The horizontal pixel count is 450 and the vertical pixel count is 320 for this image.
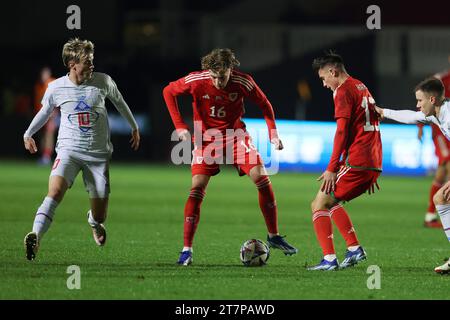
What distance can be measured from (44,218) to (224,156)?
6.25 feet

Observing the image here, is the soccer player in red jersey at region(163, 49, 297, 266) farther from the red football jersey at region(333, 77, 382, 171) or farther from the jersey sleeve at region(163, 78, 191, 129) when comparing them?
the red football jersey at region(333, 77, 382, 171)

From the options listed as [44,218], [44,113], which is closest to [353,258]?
[44,218]

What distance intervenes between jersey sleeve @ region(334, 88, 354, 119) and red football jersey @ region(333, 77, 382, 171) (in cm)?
6

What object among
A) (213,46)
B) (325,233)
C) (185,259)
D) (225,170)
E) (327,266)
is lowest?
(327,266)

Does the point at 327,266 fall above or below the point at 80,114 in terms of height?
below

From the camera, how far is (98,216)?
33.9 ft

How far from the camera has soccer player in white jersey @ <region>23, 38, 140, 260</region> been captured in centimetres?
952

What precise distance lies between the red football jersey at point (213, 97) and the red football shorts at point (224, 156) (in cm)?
16

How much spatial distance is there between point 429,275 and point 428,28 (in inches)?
1078

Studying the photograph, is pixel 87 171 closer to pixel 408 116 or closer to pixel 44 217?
pixel 44 217

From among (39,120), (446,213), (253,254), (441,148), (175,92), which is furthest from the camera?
(441,148)

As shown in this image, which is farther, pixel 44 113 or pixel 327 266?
pixel 44 113

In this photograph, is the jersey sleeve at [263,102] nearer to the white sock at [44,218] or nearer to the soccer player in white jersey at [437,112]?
the soccer player in white jersey at [437,112]

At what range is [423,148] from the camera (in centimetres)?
2595
